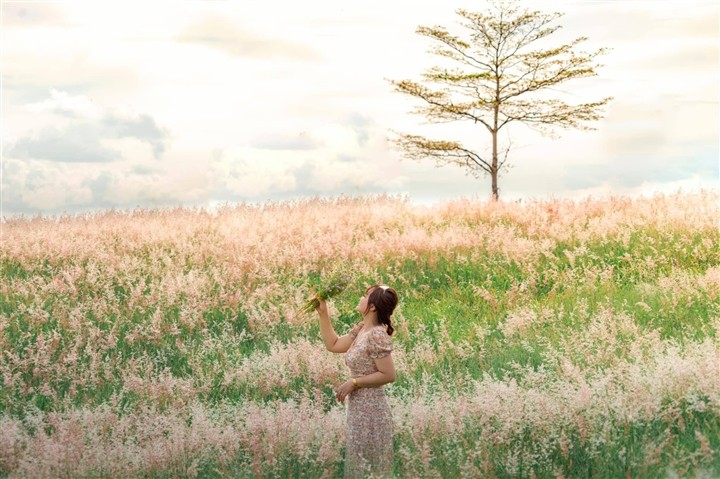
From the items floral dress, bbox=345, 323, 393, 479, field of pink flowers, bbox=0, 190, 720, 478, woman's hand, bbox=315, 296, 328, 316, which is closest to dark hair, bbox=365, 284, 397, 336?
floral dress, bbox=345, 323, 393, 479

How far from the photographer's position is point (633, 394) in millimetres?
6551

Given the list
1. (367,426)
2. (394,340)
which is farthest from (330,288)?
(394,340)

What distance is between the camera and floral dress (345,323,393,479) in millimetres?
5836

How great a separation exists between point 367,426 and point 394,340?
3972 millimetres

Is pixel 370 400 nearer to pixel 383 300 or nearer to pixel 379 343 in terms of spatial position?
pixel 379 343

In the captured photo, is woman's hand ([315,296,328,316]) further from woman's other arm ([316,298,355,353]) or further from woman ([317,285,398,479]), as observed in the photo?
woman ([317,285,398,479])

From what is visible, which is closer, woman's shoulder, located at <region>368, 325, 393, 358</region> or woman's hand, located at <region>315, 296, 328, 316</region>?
woman's shoulder, located at <region>368, 325, 393, 358</region>

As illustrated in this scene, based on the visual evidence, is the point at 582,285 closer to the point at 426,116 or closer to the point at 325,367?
the point at 325,367

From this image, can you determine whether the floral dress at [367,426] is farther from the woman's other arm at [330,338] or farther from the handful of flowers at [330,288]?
the handful of flowers at [330,288]

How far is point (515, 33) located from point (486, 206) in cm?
903

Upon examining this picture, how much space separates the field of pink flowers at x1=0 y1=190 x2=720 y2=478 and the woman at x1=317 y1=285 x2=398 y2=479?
243 millimetres

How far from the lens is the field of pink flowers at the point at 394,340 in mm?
6148

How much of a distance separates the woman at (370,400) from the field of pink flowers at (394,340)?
0.80ft

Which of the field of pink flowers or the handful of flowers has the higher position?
the handful of flowers
